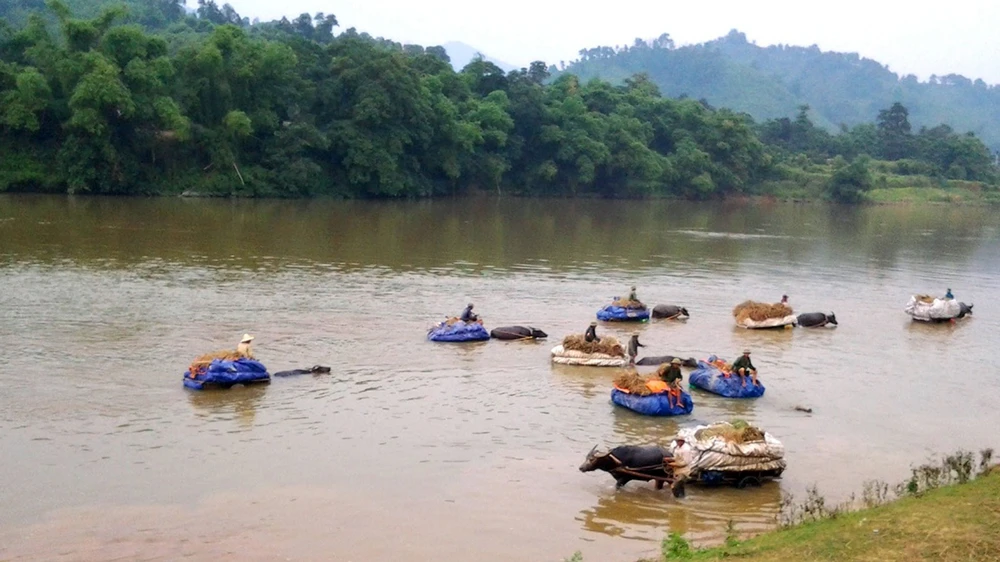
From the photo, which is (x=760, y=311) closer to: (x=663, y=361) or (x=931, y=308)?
(x=931, y=308)

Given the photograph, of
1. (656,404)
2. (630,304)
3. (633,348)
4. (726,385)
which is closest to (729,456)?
(656,404)

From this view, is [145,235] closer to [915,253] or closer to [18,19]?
[915,253]

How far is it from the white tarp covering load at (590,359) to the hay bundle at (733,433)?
7528 mm

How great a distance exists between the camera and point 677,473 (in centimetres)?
1547

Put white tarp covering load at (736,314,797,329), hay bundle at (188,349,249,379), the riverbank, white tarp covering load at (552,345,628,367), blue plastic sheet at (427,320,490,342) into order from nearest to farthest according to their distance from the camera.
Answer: the riverbank, hay bundle at (188,349,249,379), white tarp covering load at (552,345,628,367), blue plastic sheet at (427,320,490,342), white tarp covering load at (736,314,797,329)

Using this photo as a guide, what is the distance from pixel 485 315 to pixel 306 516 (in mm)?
15818

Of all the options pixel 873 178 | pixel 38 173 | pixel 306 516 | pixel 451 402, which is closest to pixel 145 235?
pixel 38 173

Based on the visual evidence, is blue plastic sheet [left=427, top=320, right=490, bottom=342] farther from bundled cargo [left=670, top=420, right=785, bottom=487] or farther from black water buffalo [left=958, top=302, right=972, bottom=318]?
black water buffalo [left=958, top=302, right=972, bottom=318]

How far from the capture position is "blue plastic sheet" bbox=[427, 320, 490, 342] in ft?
84.2

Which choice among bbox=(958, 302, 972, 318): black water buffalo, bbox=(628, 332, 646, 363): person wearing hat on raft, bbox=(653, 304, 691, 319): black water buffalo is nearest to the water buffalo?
bbox=(628, 332, 646, 363): person wearing hat on raft

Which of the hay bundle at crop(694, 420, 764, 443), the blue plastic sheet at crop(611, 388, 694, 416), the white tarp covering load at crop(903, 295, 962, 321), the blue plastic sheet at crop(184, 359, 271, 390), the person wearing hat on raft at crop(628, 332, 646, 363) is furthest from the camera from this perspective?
the white tarp covering load at crop(903, 295, 962, 321)

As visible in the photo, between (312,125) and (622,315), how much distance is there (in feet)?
153

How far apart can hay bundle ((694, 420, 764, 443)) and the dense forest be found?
52.5 m

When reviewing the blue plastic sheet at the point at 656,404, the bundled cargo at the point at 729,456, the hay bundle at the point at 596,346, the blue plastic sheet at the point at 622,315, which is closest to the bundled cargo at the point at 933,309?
the blue plastic sheet at the point at 622,315
